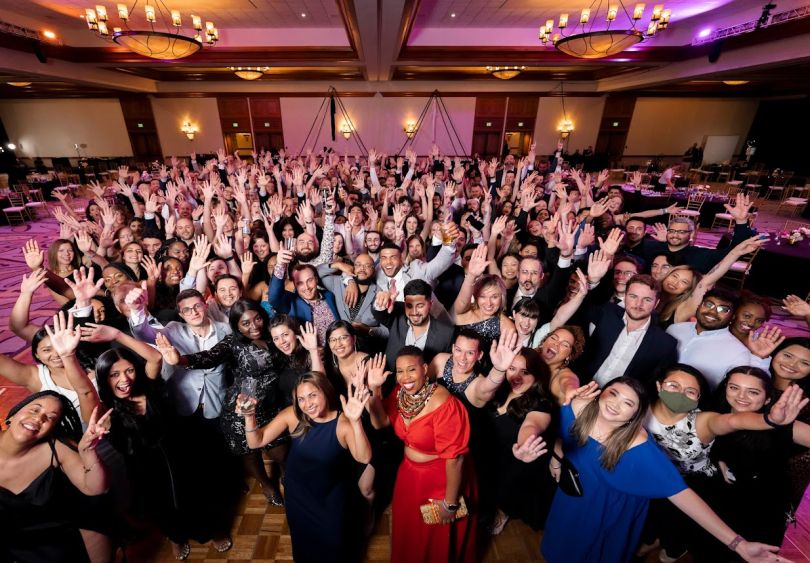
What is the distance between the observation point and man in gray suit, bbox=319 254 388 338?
9.24 feet

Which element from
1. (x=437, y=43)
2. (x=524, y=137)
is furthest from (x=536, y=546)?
(x=524, y=137)

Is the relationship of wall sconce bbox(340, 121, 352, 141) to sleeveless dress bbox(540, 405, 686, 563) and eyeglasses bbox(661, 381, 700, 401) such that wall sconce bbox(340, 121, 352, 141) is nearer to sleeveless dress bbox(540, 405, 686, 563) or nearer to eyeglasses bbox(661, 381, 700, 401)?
sleeveless dress bbox(540, 405, 686, 563)

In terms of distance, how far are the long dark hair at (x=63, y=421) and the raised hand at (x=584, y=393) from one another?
229 cm

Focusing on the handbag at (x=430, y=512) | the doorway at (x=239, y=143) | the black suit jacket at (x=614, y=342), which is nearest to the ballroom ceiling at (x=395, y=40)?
the doorway at (x=239, y=143)

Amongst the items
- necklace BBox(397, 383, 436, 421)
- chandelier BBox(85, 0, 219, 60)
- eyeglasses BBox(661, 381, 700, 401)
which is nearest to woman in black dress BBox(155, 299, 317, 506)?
necklace BBox(397, 383, 436, 421)

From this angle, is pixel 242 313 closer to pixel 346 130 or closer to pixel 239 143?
pixel 346 130

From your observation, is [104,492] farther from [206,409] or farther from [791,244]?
[791,244]

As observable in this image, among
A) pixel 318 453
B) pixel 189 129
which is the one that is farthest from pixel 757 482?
pixel 189 129

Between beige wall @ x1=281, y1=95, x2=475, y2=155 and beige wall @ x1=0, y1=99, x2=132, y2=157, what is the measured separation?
7.86 metres

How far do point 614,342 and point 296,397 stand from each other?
204 cm

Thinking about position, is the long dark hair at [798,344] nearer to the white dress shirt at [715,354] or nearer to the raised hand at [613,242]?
the white dress shirt at [715,354]

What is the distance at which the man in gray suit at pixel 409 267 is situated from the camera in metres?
3.00

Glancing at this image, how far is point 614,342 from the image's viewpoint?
7.89ft

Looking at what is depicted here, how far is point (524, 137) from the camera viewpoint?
1638cm
